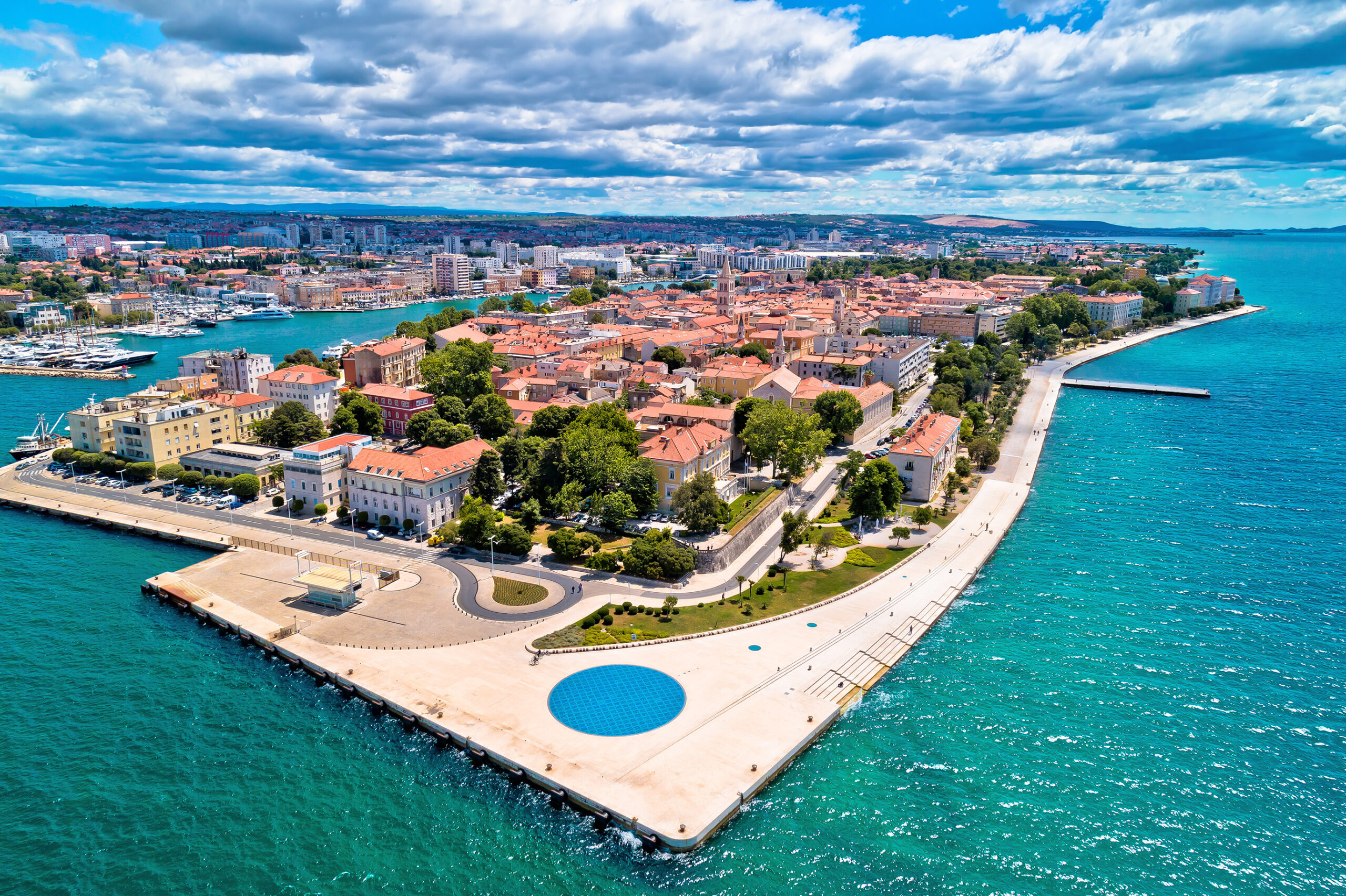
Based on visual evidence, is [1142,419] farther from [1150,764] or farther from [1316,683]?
[1150,764]

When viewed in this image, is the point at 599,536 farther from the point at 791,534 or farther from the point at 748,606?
the point at 748,606

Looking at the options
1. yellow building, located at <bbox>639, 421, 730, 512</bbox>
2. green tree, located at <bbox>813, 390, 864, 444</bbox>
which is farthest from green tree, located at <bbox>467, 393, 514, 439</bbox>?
green tree, located at <bbox>813, 390, 864, 444</bbox>

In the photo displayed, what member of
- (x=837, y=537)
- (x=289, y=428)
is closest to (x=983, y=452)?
(x=837, y=537)

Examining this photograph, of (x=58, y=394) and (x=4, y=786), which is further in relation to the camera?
(x=58, y=394)

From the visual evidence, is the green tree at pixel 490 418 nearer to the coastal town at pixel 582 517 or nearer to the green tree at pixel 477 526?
the coastal town at pixel 582 517

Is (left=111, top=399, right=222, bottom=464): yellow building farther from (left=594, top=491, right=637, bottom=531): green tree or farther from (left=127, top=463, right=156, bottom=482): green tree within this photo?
(left=594, top=491, right=637, bottom=531): green tree

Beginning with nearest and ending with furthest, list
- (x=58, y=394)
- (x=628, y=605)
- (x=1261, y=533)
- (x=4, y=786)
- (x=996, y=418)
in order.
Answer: (x=4, y=786) < (x=628, y=605) < (x=1261, y=533) < (x=996, y=418) < (x=58, y=394)

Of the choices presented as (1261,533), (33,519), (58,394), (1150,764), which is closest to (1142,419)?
(1261,533)
